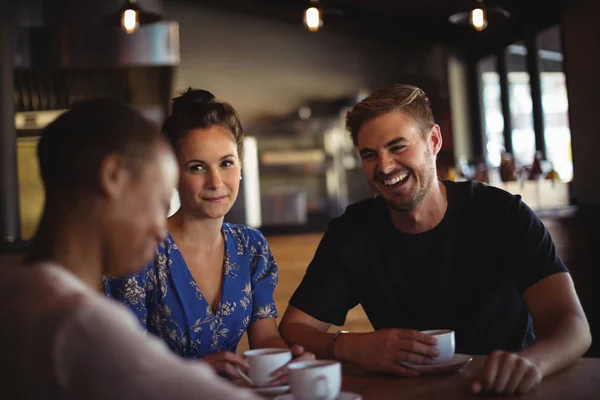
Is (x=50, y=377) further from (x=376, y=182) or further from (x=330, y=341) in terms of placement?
(x=376, y=182)

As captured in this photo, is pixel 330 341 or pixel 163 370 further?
pixel 330 341

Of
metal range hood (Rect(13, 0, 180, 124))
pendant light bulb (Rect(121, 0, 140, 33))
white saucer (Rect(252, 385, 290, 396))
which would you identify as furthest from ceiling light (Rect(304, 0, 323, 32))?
white saucer (Rect(252, 385, 290, 396))

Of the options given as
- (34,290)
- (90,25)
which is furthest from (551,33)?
(34,290)

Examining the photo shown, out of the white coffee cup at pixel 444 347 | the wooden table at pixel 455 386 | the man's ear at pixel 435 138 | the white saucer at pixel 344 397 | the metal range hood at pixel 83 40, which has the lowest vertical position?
the wooden table at pixel 455 386

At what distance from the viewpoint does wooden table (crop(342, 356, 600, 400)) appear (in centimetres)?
117

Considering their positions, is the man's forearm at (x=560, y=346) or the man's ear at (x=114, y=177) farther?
the man's forearm at (x=560, y=346)

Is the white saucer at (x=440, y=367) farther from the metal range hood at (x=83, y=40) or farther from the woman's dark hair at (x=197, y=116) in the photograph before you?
the metal range hood at (x=83, y=40)

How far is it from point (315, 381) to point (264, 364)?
20 cm

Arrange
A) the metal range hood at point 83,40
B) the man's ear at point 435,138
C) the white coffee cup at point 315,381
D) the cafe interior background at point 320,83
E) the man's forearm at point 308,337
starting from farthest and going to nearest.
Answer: the metal range hood at point 83,40
the cafe interior background at point 320,83
the man's ear at point 435,138
the man's forearm at point 308,337
the white coffee cup at point 315,381

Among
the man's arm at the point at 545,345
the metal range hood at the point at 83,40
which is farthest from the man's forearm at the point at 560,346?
the metal range hood at the point at 83,40

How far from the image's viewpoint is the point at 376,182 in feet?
6.04

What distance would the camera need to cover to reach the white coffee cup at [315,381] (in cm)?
105

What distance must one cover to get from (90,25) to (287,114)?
8.28ft

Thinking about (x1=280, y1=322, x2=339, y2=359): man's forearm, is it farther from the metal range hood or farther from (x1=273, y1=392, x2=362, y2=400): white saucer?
the metal range hood
